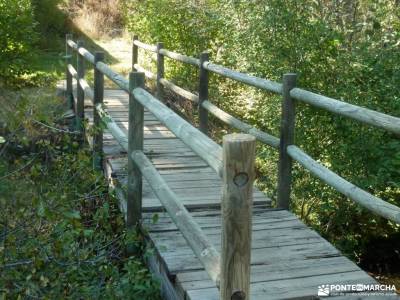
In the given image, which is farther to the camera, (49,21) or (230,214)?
(49,21)

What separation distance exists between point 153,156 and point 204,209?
1.56 metres

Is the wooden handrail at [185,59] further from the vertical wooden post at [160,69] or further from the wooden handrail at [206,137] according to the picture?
the wooden handrail at [206,137]

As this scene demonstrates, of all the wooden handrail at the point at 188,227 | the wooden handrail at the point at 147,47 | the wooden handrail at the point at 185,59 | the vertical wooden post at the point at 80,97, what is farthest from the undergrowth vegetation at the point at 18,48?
the wooden handrail at the point at 188,227

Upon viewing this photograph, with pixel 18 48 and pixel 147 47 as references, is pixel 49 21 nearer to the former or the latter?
pixel 18 48

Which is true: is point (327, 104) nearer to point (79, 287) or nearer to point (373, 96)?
point (79, 287)

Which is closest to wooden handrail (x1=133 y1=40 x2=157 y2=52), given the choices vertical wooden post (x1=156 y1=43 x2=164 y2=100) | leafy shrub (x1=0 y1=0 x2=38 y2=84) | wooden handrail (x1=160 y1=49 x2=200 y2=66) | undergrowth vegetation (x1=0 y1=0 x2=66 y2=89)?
vertical wooden post (x1=156 y1=43 x2=164 y2=100)

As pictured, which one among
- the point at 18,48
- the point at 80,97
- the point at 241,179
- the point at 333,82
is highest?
the point at 241,179

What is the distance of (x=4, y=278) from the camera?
3213mm

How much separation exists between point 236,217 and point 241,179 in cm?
14

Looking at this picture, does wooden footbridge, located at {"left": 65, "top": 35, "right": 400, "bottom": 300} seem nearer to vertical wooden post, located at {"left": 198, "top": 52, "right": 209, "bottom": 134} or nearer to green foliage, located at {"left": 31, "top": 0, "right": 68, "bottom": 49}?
vertical wooden post, located at {"left": 198, "top": 52, "right": 209, "bottom": 134}

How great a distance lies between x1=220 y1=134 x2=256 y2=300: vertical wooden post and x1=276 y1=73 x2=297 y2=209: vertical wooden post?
2.17 meters

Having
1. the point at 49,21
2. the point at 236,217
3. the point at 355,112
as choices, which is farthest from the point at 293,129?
the point at 49,21

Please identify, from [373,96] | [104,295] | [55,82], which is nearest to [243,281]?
[104,295]

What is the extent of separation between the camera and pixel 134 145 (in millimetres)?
4012
